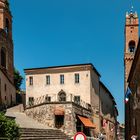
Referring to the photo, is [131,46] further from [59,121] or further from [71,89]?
[59,121]

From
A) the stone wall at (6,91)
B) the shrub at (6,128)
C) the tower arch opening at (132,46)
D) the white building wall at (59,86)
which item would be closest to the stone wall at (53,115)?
the white building wall at (59,86)

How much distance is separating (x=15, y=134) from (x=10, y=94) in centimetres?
3967

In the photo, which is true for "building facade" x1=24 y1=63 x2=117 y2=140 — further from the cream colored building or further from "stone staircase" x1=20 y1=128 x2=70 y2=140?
"stone staircase" x1=20 y1=128 x2=70 y2=140

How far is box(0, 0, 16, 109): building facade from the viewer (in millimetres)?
65125

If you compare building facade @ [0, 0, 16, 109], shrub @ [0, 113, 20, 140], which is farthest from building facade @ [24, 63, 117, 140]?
shrub @ [0, 113, 20, 140]

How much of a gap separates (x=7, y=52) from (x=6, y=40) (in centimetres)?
195

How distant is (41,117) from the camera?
5178 cm

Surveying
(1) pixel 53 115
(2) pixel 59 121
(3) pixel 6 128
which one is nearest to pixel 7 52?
(1) pixel 53 115

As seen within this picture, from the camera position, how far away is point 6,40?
7044 centimetres

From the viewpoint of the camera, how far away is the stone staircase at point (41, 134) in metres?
37.6

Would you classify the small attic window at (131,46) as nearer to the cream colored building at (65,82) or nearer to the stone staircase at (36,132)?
the cream colored building at (65,82)

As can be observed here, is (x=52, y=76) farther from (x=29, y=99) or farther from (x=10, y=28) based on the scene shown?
(x=10, y=28)

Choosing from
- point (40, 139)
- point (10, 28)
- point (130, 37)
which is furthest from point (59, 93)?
point (40, 139)

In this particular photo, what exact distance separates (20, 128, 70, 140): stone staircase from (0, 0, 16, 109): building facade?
1753 centimetres
